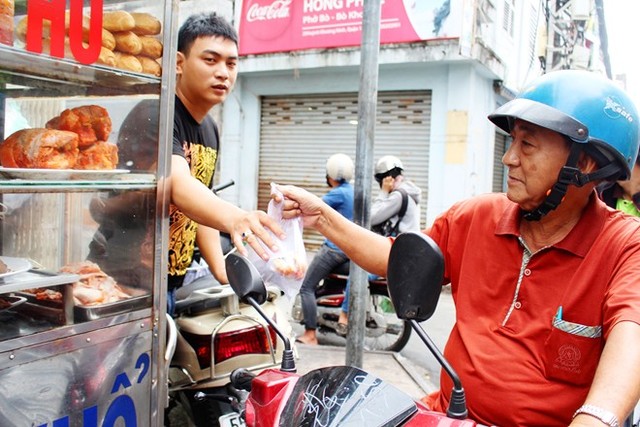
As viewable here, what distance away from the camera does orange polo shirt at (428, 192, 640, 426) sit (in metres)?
1.59

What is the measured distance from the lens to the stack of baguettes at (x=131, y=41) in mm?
1977

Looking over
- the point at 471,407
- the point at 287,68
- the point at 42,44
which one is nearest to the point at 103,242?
the point at 42,44

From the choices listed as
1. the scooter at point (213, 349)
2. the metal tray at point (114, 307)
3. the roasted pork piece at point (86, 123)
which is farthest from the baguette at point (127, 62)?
the scooter at point (213, 349)

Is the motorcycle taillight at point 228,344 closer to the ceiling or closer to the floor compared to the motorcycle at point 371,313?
closer to the ceiling

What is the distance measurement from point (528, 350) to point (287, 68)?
9.10 meters

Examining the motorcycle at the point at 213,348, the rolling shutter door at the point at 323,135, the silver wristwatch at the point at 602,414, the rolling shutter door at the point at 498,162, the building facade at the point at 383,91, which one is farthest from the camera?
the rolling shutter door at the point at 498,162

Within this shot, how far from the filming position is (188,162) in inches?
104

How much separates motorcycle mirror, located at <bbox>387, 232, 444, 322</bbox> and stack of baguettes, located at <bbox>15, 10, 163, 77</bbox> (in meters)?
1.23

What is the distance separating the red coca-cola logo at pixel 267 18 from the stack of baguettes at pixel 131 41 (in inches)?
336

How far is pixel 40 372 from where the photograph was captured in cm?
172

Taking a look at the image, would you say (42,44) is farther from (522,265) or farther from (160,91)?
(522,265)

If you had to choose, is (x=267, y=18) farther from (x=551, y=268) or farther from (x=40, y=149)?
(x=551, y=268)

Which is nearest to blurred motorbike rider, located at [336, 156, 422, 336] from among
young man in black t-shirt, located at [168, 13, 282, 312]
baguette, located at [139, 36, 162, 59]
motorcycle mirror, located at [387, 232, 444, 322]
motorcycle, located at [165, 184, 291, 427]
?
motorcycle, located at [165, 184, 291, 427]

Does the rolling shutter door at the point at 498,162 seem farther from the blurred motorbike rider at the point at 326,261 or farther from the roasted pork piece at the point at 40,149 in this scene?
the roasted pork piece at the point at 40,149
